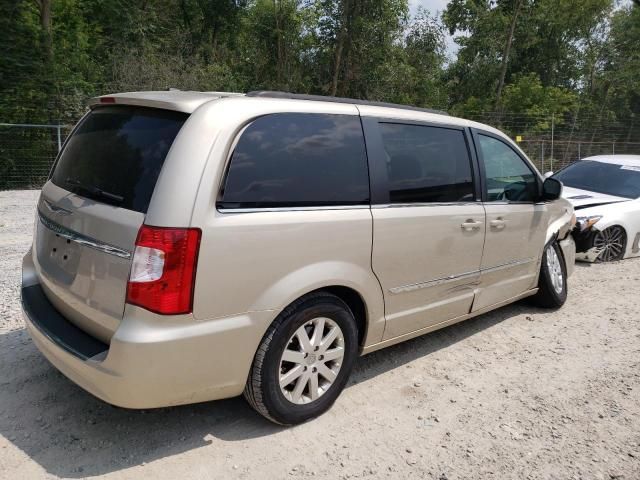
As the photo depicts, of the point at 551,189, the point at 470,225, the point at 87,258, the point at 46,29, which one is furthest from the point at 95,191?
the point at 46,29

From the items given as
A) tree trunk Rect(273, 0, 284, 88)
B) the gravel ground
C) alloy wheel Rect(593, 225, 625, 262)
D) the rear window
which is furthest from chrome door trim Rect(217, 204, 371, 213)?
tree trunk Rect(273, 0, 284, 88)

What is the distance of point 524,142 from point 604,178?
12.6 m

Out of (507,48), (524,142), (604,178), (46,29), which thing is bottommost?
(604,178)

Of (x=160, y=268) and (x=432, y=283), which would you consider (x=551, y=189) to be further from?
(x=160, y=268)

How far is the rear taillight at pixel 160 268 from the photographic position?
2492mm

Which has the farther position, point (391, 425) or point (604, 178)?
point (604, 178)

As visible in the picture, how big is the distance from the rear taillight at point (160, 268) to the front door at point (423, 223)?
48.8 inches

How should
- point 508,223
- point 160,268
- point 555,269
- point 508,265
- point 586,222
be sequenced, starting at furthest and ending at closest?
point 586,222
point 555,269
point 508,265
point 508,223
point 160,268

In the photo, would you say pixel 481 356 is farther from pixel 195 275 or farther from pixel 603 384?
pixel 195 275

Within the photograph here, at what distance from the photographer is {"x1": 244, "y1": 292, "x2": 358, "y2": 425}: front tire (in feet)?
9.45

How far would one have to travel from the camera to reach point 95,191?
2885mm

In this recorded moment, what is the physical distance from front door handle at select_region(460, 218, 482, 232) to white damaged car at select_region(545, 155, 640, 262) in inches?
152

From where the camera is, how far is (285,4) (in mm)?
21828

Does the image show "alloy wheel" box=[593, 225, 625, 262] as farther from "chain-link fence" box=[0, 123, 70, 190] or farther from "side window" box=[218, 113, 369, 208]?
"chain-link fence" box=[0, 123, 70, 190]
